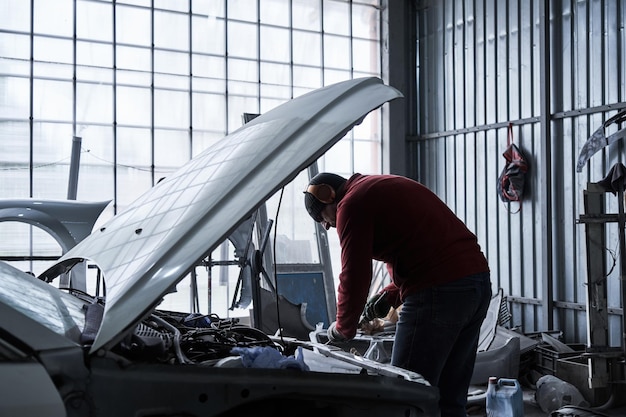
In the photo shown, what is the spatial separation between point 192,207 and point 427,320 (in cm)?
122

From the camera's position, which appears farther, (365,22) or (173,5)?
(365,22)

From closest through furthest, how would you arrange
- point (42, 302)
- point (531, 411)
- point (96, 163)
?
point (42, 302) < point (531, 411) < point (96, 163)

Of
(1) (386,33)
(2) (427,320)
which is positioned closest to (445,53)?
(1) (386,33)

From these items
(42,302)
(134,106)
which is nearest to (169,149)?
(134,106)

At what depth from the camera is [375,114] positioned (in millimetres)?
9844

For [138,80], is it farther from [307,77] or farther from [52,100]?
[307,77]

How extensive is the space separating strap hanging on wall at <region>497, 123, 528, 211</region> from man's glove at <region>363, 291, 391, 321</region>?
472 cm

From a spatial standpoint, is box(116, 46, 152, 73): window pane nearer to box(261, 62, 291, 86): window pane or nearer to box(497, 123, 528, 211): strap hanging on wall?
box(261, 62, 291, 86): window pane

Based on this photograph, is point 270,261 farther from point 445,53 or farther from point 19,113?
point 445,53

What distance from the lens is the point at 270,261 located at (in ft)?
23.8

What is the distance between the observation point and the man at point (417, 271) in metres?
2.77

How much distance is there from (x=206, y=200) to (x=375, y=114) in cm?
800

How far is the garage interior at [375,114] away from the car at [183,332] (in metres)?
3.70

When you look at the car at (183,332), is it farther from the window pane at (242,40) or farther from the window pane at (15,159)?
the window pane at (242,40)
